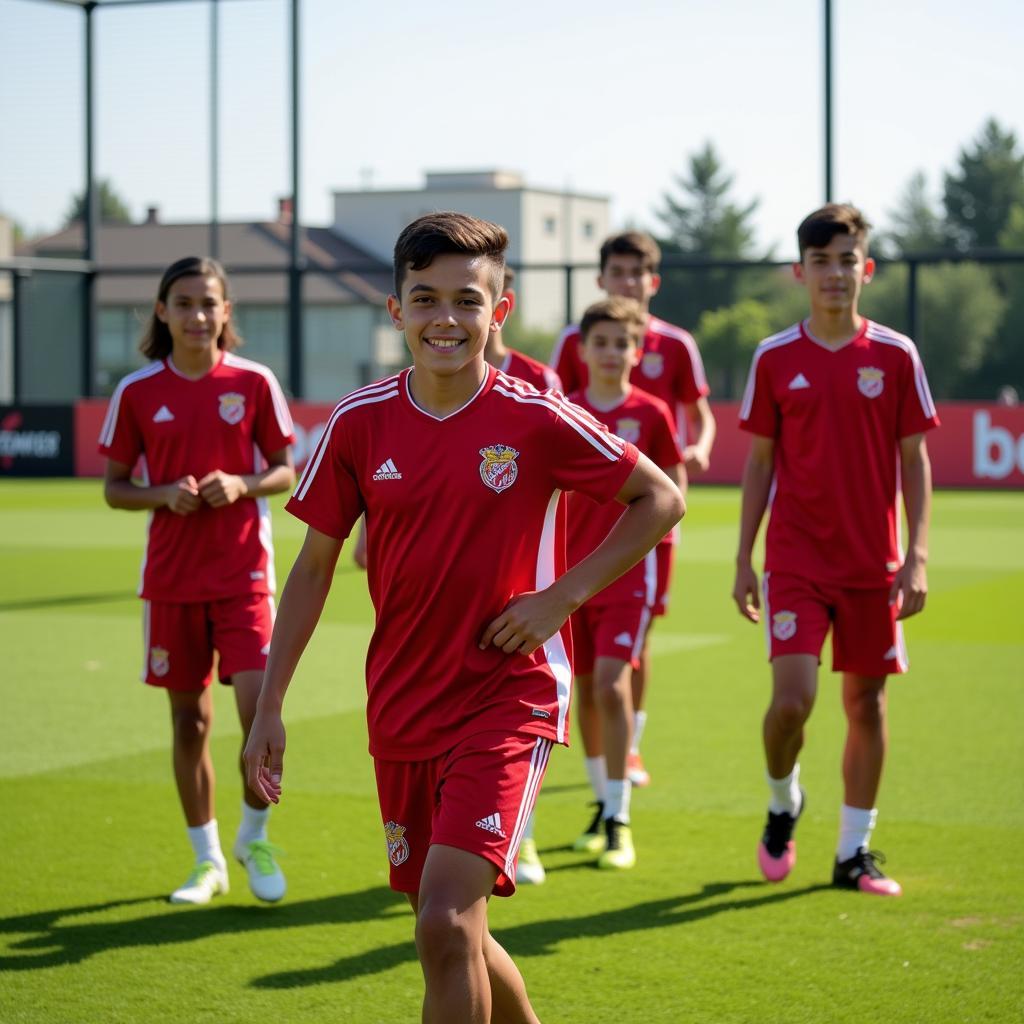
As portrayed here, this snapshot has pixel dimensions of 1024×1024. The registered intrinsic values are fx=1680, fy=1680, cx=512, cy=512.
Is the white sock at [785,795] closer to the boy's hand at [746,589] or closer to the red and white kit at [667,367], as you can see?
the boy's hand at [746,589]

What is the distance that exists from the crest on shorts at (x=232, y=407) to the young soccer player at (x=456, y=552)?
238cm

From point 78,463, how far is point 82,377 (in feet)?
6.68

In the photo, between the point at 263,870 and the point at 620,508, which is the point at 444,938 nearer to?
the point at 263,870

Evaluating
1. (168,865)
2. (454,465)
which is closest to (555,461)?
(454,465)

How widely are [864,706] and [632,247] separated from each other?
Answer: 9.10 ft

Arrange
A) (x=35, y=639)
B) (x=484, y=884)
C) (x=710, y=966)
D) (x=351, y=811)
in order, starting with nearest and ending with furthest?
(x=484, y=884) → (x=710, y=966) → (x=351, y=811) → (x=35, y=639)

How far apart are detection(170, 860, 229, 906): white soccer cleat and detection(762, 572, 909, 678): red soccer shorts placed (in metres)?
2.18

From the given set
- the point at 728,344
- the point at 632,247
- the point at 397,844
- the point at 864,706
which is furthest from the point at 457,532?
the point at 728,344

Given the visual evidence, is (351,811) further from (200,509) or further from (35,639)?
(35,639)

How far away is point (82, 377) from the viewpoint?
3353 cm

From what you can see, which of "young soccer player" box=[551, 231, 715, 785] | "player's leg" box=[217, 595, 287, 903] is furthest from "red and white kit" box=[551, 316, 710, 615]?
"player's leg" box=[217, 595, 287, 903]

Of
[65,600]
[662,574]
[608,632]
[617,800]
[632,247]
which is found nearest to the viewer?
[617,800]

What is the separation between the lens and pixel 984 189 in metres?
96.1

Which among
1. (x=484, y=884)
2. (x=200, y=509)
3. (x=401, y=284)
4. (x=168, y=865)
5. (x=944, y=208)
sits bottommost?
(x=168, y=865)
